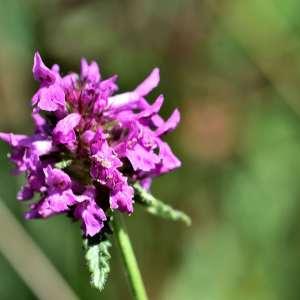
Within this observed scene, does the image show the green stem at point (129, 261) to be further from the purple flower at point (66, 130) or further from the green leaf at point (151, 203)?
the purple flower at point (66, 130)

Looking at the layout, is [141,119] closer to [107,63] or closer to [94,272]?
[94,272]

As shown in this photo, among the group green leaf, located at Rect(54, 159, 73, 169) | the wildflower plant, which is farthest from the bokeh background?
green leaf, located at Rect(54, 159, 73, 169)

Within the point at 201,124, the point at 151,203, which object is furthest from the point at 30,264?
the point at 151,203

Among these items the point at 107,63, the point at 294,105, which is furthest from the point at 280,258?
the point at 107,63

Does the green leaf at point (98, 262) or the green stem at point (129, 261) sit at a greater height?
the green leaf at point (98, 262)

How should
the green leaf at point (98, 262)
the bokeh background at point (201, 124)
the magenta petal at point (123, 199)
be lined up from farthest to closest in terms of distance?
the bokeh background at point (201, 124)
the magenta petal at point (123, 199)
the green leaf at point (98, 262)

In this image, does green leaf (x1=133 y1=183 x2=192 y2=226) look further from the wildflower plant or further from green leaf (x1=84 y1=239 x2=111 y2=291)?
green leaf (x1=84 y1=239 x2=111 y2=291)

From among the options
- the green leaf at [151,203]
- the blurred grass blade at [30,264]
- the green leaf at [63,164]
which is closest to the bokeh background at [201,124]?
the blurred grass blade at [30,264]
